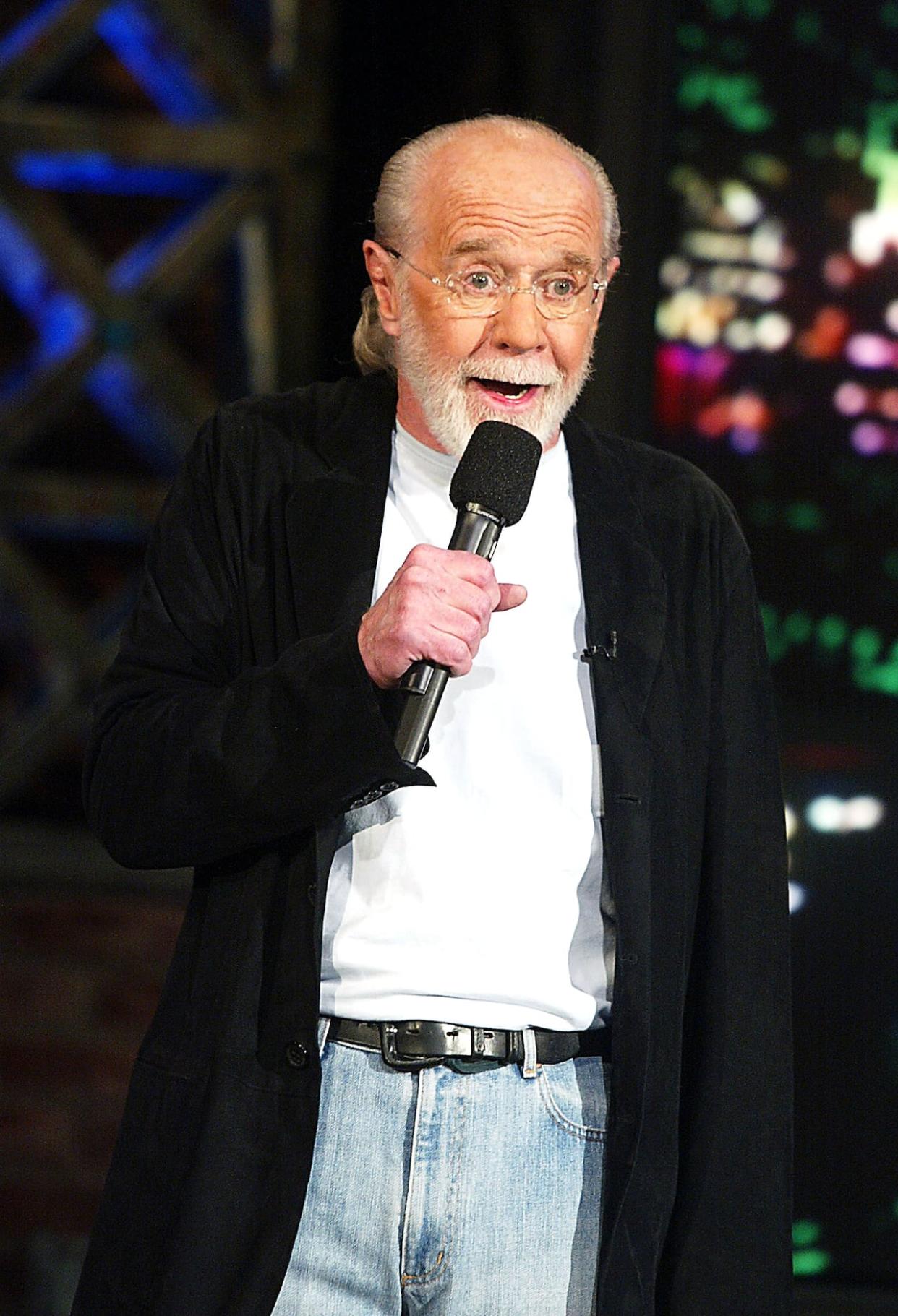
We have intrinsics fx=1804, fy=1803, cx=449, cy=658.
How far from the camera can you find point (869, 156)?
8.27 feet

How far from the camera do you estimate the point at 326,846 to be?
154 cm

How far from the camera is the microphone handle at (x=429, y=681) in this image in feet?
4.57

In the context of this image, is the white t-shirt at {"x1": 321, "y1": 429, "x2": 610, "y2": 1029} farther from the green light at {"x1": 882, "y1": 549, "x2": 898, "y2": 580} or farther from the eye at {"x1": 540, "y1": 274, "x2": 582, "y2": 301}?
the green light at {"x1": 882, "y1": 549, "x2": 898, "y2": 580}

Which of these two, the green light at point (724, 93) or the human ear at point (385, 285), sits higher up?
the green light at point (724, 93)

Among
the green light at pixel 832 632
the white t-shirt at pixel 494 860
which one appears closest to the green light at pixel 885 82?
the green light at pixel 832 632

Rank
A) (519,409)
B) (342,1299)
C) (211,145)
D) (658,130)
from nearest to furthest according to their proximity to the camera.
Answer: (342,1299), (519,409), (658,130), (211,145)

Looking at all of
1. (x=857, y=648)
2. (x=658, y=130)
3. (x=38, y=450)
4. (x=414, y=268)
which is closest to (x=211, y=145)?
(x=38, y=450)

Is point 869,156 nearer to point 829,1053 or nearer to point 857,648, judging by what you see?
point 857,648

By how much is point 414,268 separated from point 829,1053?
52.1 inches

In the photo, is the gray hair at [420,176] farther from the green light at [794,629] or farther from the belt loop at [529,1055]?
the green light at [794,629]

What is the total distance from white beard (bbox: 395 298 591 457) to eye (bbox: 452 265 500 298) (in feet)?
0.18

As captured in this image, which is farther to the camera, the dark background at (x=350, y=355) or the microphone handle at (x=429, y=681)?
the dark background at (x=350, y=355)

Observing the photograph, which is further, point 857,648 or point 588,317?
point 857,648

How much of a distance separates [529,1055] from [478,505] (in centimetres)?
46
